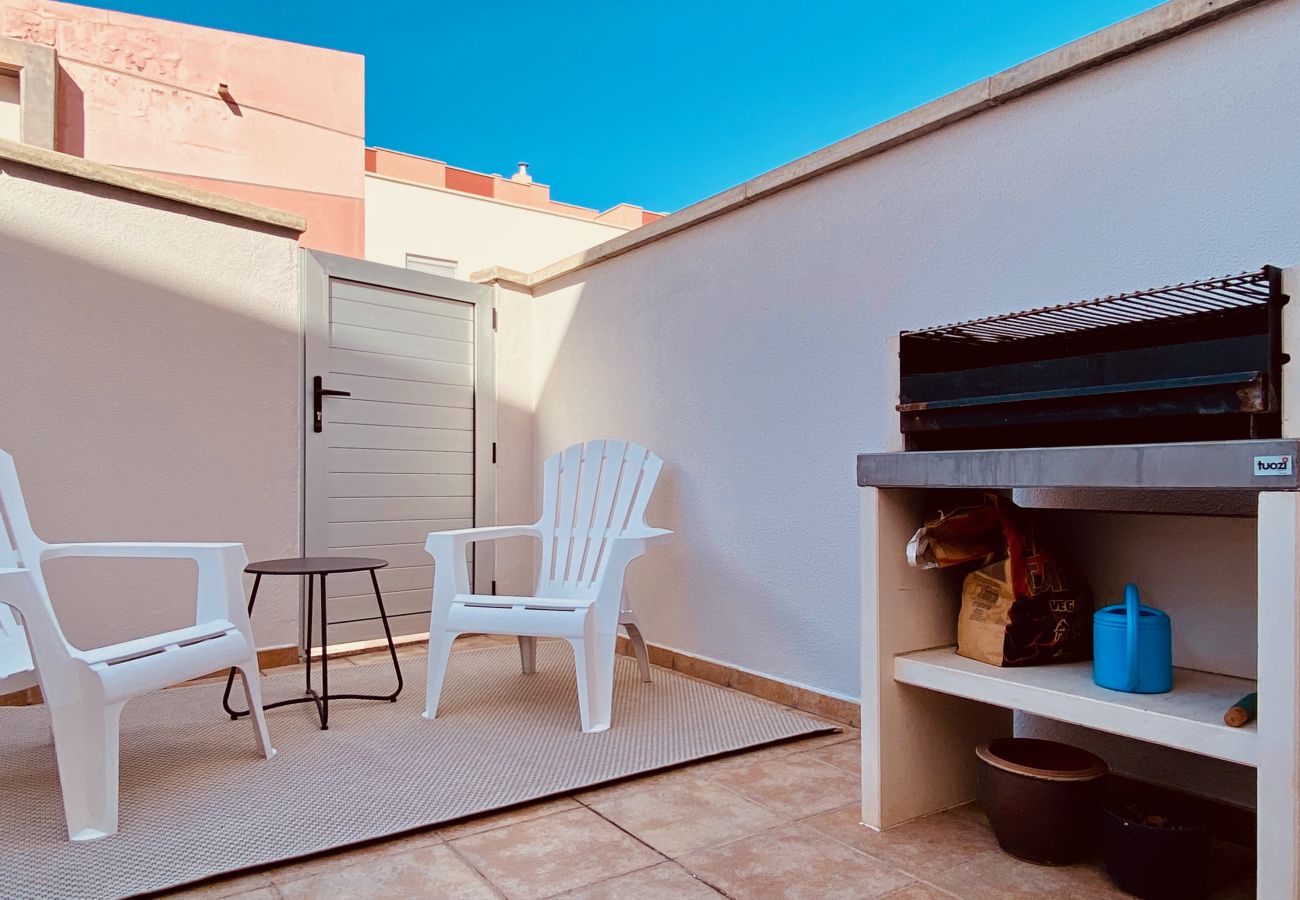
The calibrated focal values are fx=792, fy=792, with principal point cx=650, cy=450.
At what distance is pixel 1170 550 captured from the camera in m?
1.80

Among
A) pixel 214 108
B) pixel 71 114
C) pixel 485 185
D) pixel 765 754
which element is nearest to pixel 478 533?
pixel 765 754

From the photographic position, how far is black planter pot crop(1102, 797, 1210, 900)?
4.61ft

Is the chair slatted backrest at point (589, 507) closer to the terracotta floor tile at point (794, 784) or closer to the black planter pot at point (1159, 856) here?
the terracotta floor tile at point (794, 784)

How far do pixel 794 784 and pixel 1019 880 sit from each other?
61cm

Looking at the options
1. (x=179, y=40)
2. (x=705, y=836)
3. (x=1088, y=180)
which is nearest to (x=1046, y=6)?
(x=1088, y=180)

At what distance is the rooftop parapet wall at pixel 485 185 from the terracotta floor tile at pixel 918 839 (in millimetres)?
10707

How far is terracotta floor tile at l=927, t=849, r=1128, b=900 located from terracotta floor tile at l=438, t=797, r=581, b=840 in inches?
33.5

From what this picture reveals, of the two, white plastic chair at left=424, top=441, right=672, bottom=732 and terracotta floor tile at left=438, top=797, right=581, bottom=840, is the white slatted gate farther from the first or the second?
terracotta floor tile at left=438, top=797, right=581, bottom=840

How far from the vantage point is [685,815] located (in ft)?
6.04

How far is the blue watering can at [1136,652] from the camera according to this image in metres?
1.46

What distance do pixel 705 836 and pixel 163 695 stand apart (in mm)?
2244

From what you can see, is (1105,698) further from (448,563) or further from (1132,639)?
(448,563)

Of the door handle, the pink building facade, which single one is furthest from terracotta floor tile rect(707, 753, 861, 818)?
the pink building facade

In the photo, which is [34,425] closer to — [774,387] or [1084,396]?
[774,387]
